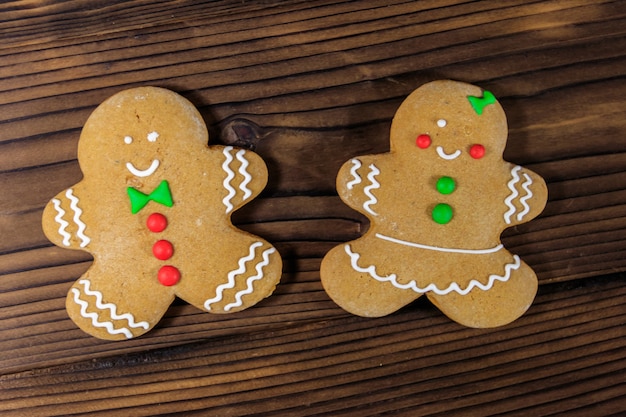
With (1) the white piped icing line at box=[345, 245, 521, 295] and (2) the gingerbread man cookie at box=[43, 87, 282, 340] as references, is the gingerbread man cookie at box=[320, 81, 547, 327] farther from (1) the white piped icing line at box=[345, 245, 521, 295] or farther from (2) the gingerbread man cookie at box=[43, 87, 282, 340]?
(2) the gingerbread man cookie at box=[43, 87, 282, 340]

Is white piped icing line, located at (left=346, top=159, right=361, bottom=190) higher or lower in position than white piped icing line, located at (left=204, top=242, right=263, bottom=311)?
higher

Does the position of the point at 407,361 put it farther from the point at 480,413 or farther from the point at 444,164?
the point at 444,164

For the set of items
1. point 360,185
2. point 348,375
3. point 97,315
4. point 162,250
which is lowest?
point 348,375

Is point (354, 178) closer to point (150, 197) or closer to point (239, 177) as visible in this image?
point (239, 177)

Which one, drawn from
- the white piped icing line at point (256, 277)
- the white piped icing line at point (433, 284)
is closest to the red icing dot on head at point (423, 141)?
the white piped icing line at point (433, 284)

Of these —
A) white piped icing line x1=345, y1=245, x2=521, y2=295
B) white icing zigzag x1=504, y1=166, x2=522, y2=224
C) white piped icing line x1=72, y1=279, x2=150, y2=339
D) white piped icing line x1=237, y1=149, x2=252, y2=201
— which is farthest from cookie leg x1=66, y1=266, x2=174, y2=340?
white icing zigzag x1=504, y1=166, x2=522, y2=224

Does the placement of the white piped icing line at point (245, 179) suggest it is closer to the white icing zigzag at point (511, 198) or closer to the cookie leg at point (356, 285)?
the cookie leg at point (356, 285)

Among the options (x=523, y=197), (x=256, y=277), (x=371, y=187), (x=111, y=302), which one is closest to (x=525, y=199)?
(x=523, y=197)
